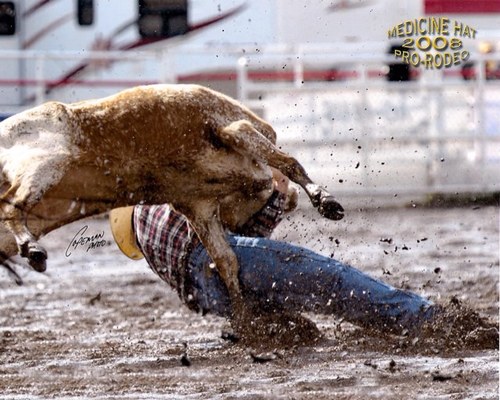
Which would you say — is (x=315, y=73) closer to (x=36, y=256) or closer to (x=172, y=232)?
(x=172, y=232)

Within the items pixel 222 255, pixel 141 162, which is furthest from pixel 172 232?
pixel 141 162

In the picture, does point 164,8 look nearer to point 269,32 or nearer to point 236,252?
point 269,32

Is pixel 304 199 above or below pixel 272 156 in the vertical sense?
below

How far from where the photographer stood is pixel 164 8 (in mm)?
12641

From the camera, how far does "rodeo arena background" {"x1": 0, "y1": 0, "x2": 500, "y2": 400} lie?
14.4 feet

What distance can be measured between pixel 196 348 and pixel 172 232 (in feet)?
1.53

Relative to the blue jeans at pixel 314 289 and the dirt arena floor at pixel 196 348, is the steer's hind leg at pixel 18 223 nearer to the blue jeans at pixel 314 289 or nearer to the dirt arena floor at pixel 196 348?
the dirt arena floor at pixel 196 348

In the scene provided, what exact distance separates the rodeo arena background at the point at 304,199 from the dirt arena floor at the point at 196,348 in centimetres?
2

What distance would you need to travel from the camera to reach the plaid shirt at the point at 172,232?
4922mm

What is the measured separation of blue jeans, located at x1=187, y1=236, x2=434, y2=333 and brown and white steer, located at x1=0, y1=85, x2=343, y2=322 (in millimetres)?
85

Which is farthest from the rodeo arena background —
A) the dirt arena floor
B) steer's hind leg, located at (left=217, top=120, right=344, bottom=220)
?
steer's hind leg, located at (left=217, top=120, right=344, bottom=220)

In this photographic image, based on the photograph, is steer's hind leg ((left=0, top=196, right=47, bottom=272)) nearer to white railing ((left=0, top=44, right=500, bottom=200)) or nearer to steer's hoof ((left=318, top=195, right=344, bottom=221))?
steer's hoof ((left=318, top=195, right=344, bottom=221))

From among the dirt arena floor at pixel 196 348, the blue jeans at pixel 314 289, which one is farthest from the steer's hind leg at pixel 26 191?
the blue jeans at pixel 314 289

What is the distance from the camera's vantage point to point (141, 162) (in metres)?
4.63
